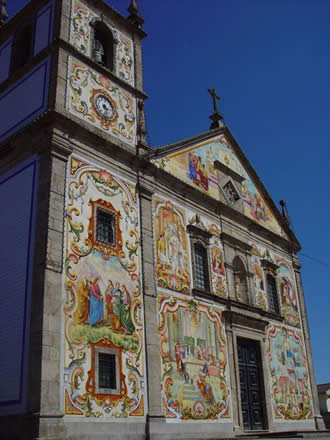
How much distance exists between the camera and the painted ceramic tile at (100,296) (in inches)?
482

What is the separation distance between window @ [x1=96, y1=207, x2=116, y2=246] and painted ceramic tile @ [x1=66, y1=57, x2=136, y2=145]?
2.68 metres

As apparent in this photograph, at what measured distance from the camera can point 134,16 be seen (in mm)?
19219

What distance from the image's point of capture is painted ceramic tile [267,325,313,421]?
63.5 feet

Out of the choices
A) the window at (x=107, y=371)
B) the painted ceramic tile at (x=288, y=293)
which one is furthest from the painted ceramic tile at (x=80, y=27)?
the painted ceramic tile at (x=288, y=293)

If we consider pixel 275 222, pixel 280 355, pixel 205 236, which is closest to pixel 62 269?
pixel 205 236

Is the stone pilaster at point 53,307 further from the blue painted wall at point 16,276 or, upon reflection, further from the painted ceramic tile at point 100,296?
the blue painted wall at point 16,276

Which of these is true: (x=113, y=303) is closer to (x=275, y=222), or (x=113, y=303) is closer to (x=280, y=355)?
(x=280, y=355)

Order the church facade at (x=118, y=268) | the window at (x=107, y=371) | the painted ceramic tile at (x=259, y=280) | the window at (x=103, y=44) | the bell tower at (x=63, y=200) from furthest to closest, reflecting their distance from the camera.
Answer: the painted ceramic tile at (x=259, y=280) < the window at (x=103, y=44) < the window at (x=107, y=371) < the church facade at (x=118, y=268) < the bell tower at (x=63, y=200)

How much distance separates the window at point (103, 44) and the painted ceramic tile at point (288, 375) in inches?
439

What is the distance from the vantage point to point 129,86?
17.4 metres

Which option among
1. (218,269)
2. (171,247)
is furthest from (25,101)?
(218,269)

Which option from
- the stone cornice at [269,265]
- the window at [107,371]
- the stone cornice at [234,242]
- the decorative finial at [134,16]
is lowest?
the window at [107,371]

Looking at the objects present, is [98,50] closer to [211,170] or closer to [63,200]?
[211,170]

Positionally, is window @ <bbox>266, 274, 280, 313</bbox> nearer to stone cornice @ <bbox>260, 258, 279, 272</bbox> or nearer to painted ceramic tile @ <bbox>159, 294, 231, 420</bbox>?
stone cornice @ <bbox>260, 258, 279, 272</bbox>
